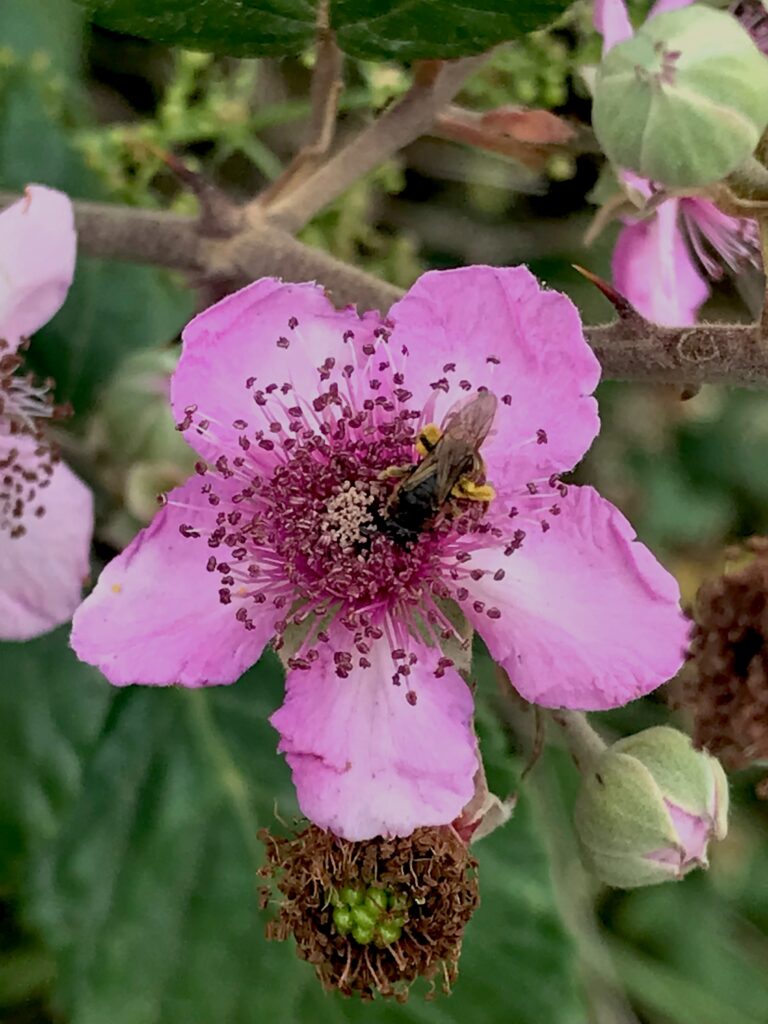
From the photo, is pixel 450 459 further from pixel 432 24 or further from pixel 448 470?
pixel 432 24

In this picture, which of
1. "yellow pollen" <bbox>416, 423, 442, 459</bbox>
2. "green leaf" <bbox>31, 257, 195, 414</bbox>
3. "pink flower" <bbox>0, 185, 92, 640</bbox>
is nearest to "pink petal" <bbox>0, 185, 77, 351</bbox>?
"pink flower" <bbox>0, 185, 92, 640</bbox>

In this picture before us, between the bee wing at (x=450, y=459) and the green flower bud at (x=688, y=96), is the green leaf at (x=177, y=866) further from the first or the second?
the green flower bud at (x=688, y=96)

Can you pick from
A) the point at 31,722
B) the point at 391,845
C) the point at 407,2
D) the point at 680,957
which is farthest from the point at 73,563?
the point at 680,957

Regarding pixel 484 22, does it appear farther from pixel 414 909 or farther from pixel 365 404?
pixel 414 909

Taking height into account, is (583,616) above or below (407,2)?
below

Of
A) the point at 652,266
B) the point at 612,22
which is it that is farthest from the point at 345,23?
the point at 652,266

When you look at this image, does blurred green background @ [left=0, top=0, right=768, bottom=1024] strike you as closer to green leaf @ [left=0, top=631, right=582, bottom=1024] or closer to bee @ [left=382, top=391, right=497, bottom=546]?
green leaf @ [left=0, top=631, right=582, bottom=1024]
